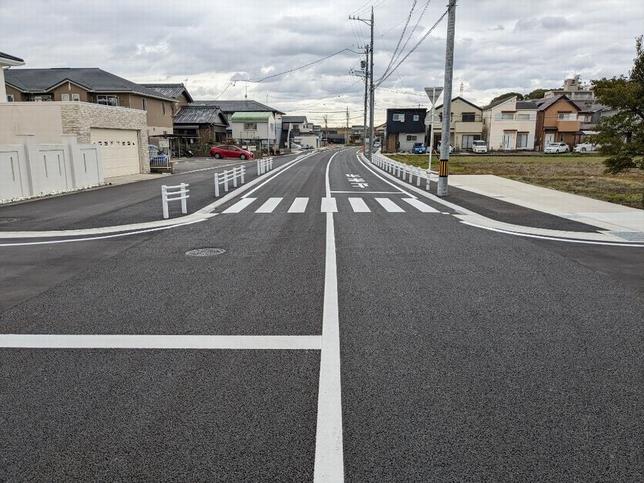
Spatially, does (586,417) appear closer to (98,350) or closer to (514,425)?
(514,425)

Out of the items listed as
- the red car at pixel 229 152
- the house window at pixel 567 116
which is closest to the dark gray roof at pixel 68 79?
the red car at pixel 229 152

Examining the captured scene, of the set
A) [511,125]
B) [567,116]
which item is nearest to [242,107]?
[511,125]

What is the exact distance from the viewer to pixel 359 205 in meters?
15.5

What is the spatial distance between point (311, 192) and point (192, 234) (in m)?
9.05

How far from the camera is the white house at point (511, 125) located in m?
67.8

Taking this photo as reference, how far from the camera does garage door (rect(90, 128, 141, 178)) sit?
1027 inches

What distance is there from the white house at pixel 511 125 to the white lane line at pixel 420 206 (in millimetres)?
56653

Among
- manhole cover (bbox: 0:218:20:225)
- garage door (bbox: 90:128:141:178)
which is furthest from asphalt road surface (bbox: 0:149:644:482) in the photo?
garage door (bbox: 90:128:141:178)

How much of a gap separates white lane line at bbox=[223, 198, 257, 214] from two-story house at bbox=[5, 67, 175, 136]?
31.4 meters

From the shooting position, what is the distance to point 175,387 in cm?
402

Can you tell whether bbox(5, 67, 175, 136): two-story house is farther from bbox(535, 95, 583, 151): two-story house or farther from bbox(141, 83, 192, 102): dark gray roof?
bbox(535, 95, 583, 151): two-story house

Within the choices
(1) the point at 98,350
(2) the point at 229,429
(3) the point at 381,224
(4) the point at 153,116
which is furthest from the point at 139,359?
(4) the point at 153,116

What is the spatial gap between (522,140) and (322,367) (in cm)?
7281

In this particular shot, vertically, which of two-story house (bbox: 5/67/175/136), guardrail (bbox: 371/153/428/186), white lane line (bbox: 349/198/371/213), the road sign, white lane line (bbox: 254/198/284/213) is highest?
two-story house (bbox: 5/67/175/136)
